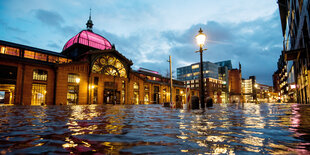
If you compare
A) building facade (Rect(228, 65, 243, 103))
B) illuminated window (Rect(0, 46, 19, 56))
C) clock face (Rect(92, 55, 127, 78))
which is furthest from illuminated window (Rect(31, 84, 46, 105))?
building facade (Rect(228, 65, 243, 103))

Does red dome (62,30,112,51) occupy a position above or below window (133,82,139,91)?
above

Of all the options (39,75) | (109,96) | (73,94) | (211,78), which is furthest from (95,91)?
(211,78)

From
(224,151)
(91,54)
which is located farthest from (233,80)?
(224,151)

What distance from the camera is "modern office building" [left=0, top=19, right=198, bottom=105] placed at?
2558 centimetres

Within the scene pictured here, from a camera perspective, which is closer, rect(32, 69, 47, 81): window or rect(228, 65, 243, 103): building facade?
rect(32, 69, 47, 81): window

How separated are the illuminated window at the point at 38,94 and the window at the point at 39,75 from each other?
1.16 metres

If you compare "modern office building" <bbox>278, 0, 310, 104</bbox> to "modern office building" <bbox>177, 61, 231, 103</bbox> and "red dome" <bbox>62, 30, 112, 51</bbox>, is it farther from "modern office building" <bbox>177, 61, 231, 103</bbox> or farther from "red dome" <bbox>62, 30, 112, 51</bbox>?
"modern office building" <bbox>177, 61, 231, 103</bbox>

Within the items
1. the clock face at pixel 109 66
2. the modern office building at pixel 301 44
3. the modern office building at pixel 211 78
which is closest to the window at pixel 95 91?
the clock face at pixel 109 66

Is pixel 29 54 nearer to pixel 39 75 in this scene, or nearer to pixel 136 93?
pixel 39 75

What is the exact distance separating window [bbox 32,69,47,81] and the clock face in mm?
8366

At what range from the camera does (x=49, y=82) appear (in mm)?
28703

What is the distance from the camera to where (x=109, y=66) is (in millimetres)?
36562

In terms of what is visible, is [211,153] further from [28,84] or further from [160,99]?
[160,99]

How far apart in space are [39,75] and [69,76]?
4.55 m
